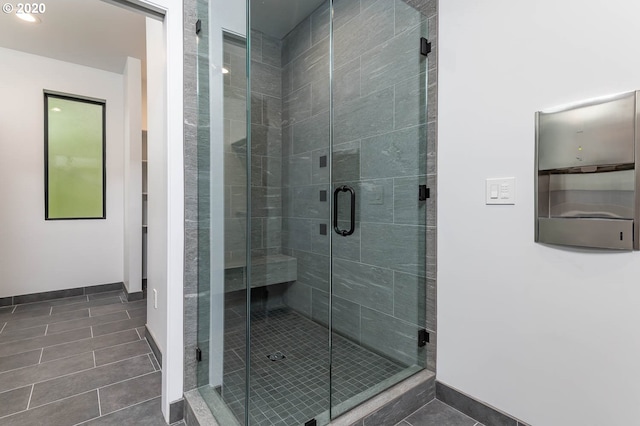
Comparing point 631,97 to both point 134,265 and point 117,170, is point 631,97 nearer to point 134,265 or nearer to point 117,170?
point 134,265

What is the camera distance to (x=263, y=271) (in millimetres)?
1521

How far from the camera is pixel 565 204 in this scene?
1.26 m

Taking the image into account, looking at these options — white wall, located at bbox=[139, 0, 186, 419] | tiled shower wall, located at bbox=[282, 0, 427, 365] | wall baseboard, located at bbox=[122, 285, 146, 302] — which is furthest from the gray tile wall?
wall baseboard, located at bbox=[122, 285, 146, 302]

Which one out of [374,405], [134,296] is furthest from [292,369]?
[134,296]

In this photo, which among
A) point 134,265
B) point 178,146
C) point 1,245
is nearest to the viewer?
point 178,146

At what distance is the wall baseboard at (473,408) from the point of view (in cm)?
144

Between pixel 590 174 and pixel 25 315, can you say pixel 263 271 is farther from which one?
pixel 25 315

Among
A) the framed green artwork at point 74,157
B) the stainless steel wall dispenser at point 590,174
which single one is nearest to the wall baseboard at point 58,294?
the framed green artwork at point 74,157

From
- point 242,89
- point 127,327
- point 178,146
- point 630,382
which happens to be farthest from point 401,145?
point 127,327

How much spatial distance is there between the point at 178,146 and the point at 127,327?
2.11 meters

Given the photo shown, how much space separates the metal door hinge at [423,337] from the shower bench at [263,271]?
0.84 meters

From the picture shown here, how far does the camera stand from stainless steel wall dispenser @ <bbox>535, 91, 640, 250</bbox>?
1098 mm

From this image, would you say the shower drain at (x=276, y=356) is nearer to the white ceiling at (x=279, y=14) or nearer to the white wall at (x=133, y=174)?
the white ceiling at (x=279, y=14)

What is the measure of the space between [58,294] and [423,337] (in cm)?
416
